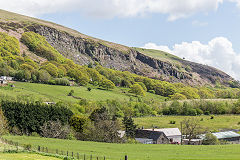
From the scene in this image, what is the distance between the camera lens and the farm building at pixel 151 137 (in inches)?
3036

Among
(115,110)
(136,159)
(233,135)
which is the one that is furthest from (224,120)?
(136,159)

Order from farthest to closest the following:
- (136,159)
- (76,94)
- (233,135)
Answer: (76,94) → (233,135) → (136,159)

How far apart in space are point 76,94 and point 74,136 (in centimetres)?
7884

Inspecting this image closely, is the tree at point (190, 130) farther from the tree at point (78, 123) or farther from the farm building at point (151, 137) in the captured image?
the tree at point (78, 123)

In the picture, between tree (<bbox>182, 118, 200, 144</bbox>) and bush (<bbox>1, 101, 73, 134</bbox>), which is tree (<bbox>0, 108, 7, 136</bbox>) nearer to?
bush (<bbox>1, 101, 73, 134</bbox>)

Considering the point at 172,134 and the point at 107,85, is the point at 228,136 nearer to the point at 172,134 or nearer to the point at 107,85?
the point at 172,134

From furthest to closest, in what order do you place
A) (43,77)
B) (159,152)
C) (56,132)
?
(43,77)
(56,132)
(159,152)

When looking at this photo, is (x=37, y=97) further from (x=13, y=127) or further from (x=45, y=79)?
(x=13, y=127)

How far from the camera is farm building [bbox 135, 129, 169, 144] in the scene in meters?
77.1

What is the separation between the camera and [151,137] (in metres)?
78.4

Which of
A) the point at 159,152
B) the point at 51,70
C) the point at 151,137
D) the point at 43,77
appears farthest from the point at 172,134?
the point at 51,70

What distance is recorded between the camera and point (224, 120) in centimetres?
12450

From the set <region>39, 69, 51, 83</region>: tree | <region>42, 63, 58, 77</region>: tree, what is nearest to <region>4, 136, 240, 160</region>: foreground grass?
<region>39, 69, 51, 83</region>: tree

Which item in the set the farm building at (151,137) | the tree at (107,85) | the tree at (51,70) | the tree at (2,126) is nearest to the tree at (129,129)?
the farm building at (151,137)
